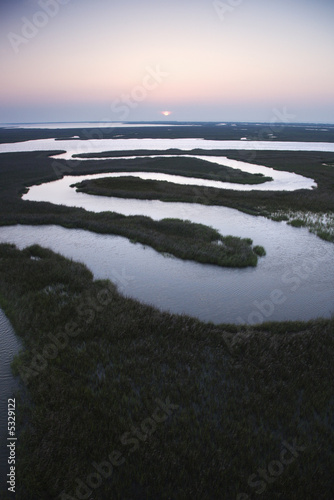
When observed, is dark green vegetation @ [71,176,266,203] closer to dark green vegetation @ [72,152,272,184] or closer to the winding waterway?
dark green vegetation @ [72,152,272,184]

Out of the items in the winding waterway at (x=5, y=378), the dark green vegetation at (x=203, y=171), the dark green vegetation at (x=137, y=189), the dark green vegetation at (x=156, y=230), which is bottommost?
the winding waterway at (x=5, y=378)

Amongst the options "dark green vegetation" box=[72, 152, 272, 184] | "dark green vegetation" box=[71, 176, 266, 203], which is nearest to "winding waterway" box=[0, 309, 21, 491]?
"dark green vegetation" box=[71, 176, 266, 203]

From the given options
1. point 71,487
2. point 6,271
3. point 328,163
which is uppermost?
point 328,163

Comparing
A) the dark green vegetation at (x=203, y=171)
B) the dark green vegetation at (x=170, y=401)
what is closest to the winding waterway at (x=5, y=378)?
the dark green vegetation at (x=170, y=401)

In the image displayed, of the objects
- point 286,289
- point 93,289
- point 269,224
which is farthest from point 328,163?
point 93,289

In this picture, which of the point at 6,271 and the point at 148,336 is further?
the point at 6,271

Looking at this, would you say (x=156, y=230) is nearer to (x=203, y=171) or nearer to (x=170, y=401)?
(x=170, y=401)

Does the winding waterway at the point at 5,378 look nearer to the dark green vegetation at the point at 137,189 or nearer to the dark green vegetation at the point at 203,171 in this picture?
the dark green vegetation at the point at 137,189

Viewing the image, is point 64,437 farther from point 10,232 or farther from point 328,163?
point 328,163
